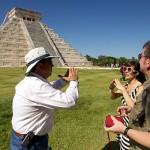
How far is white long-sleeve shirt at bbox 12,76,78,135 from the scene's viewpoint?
357 centimetres

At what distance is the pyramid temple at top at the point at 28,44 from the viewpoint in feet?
170

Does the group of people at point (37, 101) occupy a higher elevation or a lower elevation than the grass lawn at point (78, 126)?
higher

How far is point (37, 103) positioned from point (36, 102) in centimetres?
3

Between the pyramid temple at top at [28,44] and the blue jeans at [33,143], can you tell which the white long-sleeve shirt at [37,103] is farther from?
the pyramid temple at top at [28,44]

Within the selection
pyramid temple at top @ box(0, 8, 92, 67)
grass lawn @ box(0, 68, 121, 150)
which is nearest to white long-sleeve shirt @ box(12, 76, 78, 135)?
grass lawn @ box(0, 68, 121, 150)

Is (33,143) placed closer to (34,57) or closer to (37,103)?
(37,103)

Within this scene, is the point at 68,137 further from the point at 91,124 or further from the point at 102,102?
the point at 102,102

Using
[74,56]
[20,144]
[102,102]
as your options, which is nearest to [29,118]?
[20,144]

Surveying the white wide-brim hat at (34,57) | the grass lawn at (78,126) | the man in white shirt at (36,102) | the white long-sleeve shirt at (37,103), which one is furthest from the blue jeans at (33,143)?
the grass lawn at (78,126)

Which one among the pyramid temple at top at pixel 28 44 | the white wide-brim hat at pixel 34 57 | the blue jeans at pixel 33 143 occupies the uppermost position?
the pyramid temple at top at pixel 28 44

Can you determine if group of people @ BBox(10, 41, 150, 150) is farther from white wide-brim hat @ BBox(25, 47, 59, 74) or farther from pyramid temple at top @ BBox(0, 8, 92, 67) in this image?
pyramid temple at top @ BBox(0, 8, 92, 67)

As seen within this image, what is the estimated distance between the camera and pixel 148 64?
10.3 ft

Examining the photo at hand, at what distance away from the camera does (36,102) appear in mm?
3711

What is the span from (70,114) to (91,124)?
116 centimetres
